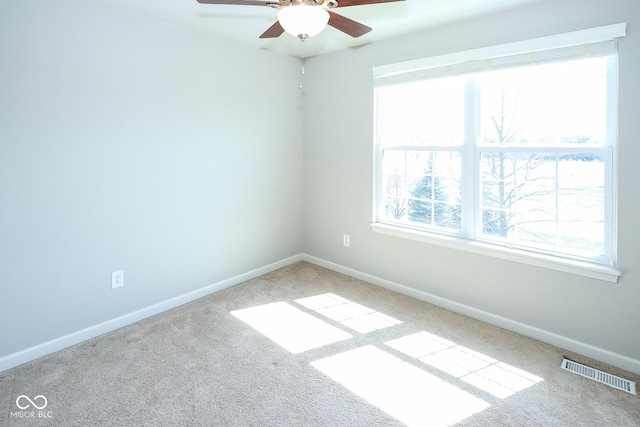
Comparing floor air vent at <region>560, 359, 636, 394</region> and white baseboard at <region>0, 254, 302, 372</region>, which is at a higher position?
white baseboard at <region>0, 254, 302, 372</region>

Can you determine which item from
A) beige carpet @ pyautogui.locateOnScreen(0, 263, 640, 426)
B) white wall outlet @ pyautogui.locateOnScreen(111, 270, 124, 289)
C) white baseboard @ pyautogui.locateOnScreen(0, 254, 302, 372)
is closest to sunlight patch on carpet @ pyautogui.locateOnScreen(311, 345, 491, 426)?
beige carpet @ pyautogui.locateOnScreen(0, 263, 640, 426)

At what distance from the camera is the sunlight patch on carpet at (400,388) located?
1.94 metres

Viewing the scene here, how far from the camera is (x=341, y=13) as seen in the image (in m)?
2.72

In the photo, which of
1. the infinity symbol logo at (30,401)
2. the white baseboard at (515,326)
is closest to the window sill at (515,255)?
the white baseboard at (515,326)

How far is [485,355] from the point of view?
8.13 ft

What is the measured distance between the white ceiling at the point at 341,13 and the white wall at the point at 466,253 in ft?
0.43

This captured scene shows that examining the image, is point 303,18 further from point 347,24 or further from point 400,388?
point 400,388

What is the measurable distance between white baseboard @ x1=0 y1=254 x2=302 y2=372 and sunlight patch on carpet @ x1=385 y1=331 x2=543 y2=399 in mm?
1733

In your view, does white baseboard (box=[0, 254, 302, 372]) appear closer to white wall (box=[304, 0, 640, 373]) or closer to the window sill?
white wall (box=[304, 0, 640, 373])

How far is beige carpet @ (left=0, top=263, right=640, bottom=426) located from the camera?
1921 millimetres

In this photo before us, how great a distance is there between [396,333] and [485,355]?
61 centimetres

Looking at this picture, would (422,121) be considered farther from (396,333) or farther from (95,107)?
(95,107)

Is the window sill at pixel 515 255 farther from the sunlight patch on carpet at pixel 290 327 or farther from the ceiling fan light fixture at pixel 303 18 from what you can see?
the ceiling fan light fixture at pixel 303 18

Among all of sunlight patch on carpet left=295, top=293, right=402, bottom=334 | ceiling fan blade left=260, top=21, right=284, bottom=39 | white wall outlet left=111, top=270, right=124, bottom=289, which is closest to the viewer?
ceiling fan blade left=260, top=21, right=284, bottom=39
